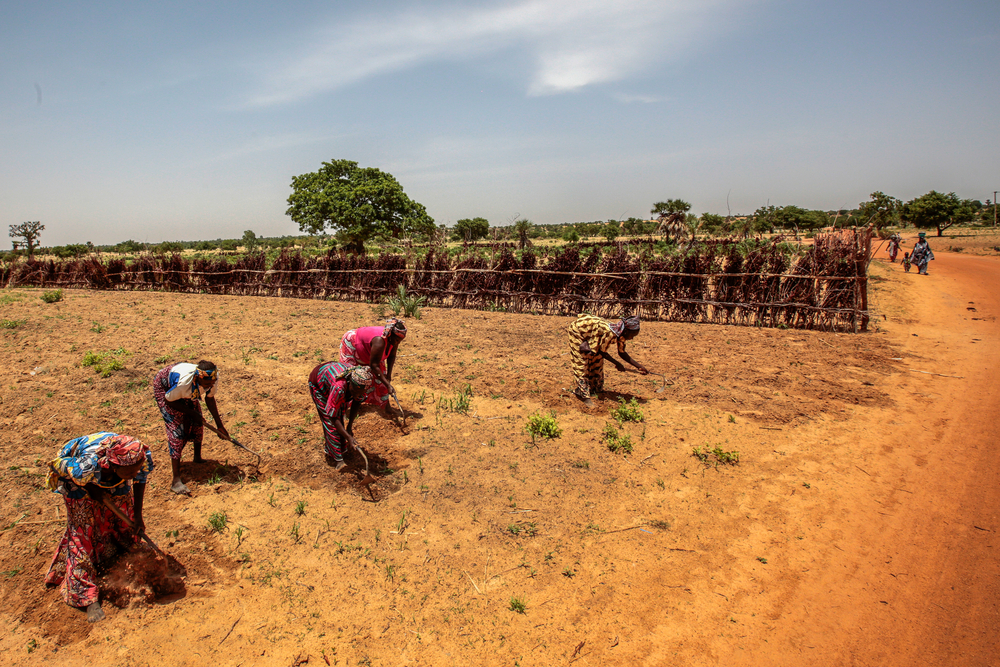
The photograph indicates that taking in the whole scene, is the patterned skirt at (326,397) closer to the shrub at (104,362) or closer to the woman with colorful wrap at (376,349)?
the woman with colorful wrap at (376,349)

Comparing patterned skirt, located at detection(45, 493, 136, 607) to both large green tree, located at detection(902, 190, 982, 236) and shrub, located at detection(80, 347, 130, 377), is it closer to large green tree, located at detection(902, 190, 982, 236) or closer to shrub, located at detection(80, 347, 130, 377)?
shrub, located at detection(80, 347, 130, 377)

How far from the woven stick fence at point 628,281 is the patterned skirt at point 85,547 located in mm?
10555

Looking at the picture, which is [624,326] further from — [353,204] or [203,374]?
[353,204]

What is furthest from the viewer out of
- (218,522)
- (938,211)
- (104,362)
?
(938,211)

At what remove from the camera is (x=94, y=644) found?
2887 mm

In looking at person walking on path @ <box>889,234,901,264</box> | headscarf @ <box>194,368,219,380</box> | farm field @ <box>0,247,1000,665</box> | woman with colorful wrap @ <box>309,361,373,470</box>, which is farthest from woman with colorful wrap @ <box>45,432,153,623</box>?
person walking on path @ <box>889,234,901,264</box>

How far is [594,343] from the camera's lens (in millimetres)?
5742

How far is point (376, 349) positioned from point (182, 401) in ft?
5.55

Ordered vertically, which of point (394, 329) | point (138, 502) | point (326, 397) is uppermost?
point (394, 329)

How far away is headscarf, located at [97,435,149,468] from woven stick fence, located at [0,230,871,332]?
34.5 ft

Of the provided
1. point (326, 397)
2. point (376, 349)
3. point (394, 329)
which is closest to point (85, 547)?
point (326, 397)

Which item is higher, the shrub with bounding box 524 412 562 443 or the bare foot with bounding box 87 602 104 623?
the shrub with bounding box 524 412 562 443

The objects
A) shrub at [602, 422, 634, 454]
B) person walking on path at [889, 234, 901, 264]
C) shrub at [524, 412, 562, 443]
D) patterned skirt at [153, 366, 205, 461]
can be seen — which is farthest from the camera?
person walking on path at [889, 234, 901, 264]

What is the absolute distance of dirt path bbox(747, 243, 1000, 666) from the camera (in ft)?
9.61
